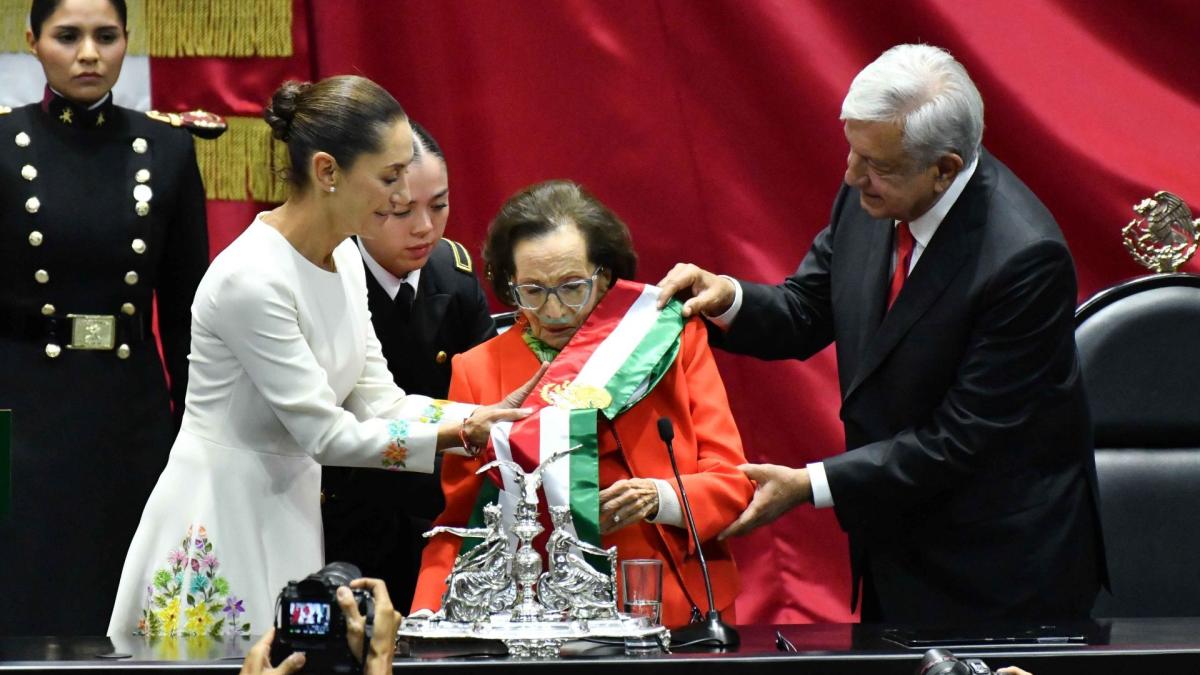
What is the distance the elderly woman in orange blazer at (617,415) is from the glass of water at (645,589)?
0.27 metres

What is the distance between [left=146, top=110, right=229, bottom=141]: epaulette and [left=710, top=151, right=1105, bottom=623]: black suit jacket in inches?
50.6

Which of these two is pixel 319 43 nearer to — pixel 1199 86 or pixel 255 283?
pixel 255 283

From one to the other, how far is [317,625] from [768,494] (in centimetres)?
104

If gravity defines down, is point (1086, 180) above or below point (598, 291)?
above

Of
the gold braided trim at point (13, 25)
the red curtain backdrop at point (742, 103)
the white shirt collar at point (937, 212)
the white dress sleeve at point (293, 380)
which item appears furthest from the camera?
the red curtain backdrop at point (742, 103)

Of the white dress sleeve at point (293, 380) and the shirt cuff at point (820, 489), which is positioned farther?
the shirt cuff at point (820, 489)

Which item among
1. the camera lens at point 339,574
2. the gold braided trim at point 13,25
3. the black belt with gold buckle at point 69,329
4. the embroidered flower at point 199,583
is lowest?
the camera lens at point 339,574

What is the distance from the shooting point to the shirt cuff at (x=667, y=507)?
2354 millimetres

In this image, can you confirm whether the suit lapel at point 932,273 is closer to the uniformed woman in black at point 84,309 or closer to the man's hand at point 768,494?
the man's hand at point 768,494

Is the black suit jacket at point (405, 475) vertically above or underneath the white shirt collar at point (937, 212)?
underneath

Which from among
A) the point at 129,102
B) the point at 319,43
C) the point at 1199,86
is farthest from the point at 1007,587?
the point at 129,102

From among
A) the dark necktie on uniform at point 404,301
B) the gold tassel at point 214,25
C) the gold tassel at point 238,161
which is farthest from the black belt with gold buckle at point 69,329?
the gold tassel at point 214,25

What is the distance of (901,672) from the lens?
6.24ft

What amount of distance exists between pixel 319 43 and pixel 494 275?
47.2 inches
